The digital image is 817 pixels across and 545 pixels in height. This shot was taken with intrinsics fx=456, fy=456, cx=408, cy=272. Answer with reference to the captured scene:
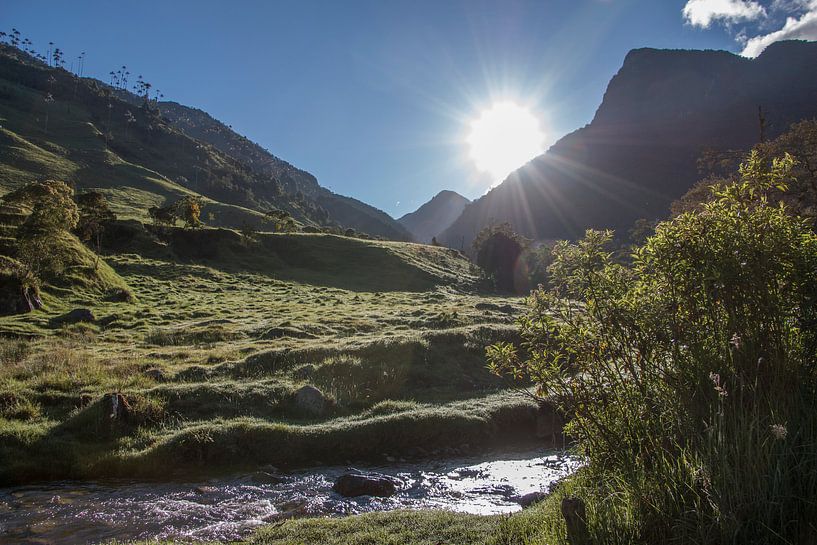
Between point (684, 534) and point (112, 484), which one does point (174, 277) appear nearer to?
point (112, 484)

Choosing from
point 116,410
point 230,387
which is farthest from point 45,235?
point 116,410

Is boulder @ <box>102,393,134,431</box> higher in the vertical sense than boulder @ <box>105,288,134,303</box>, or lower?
lower

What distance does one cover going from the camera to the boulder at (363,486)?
12930 millimetres

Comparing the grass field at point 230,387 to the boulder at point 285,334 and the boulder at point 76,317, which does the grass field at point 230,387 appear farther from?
the boulder at point 76,317

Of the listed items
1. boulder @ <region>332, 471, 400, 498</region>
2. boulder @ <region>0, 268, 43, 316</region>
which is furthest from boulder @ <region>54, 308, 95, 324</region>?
boulder @ <region>332, 471, 400, 498</region>

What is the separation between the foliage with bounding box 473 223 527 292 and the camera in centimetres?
9538

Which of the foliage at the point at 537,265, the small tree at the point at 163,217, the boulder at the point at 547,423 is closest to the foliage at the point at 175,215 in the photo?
the small tree at the point at 163,217

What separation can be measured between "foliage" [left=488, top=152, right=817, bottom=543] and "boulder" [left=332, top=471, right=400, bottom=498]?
7870 mm

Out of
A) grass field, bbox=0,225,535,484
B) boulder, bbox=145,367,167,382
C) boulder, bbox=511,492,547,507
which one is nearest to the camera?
boulder, bbox=511,492,547,507

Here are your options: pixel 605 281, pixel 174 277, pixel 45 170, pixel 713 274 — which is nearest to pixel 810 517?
pixel 713 274

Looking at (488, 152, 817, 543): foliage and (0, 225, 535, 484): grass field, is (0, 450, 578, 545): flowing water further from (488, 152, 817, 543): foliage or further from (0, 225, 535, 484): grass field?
(488, 152, 817, 543): foliage

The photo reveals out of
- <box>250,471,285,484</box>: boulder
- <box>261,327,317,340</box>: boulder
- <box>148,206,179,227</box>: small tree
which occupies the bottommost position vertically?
<box>250,471,285,484</box>: boulder

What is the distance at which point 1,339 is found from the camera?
2864 centimetres

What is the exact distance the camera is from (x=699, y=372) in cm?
560
